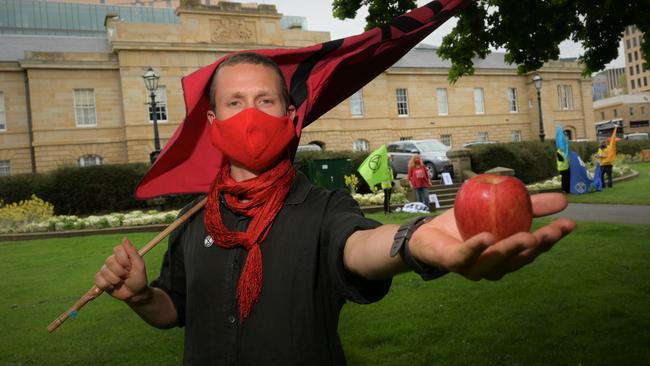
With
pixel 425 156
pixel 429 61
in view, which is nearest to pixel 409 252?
pixel 425 156

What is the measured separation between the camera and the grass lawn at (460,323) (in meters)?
4.64

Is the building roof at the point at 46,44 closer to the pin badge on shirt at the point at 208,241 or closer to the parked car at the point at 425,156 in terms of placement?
the parked car at the point at 425,156

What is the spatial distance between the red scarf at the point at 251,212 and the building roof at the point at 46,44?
128 ft

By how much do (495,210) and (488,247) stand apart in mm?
112

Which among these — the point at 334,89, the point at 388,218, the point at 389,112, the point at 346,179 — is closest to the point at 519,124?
the point at 389,112

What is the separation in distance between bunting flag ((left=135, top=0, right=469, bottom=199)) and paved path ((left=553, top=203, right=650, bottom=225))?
33.1 ft

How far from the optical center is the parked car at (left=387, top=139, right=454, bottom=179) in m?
23.3

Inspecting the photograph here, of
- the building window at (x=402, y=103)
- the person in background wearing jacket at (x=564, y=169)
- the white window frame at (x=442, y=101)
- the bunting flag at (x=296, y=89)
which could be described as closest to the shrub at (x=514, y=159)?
the person in background wearing jacket at (x=564, y=169)

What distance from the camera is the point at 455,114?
145 feet

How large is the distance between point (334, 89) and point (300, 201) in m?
1.04

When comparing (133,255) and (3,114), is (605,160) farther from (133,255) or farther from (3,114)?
(3,114)

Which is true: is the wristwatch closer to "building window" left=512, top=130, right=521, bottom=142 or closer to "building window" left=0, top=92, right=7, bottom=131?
"building window" left=0, top=92, right=7, bottom=131

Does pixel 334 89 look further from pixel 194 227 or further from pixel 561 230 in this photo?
pixel 561 230

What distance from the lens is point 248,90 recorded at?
206cm
